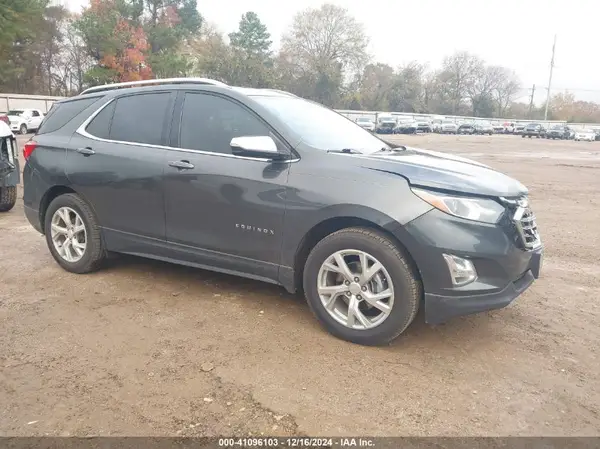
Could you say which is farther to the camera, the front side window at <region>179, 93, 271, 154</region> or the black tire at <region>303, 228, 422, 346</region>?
the front side window at <region>179, 93, 271, 154</region>

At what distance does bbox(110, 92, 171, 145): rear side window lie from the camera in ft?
14.1

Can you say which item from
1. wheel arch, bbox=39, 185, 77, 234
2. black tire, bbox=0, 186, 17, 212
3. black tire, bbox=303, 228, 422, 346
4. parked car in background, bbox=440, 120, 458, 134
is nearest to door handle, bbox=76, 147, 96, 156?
wheel arch, bbox=39, 185, 77, 234

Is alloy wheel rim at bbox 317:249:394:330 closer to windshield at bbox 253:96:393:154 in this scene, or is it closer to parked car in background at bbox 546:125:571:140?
windshield at bbox 253:96:393:154

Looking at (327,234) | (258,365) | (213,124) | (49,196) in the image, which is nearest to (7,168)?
(49,196)

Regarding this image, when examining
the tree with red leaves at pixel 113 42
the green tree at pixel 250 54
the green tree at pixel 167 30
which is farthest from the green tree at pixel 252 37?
the tree with red leaves at pixel 113 42

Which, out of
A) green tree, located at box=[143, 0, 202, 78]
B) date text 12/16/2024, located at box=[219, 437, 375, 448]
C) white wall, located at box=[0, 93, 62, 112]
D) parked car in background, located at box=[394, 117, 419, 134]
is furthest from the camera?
parked car in background, located at box=[394, 117, 419, 134]

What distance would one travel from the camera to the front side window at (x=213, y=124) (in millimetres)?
3885

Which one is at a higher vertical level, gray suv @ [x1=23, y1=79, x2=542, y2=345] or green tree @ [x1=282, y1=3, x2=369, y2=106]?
green tree @ [x1=282, y1=3, x2=369, y2=106]

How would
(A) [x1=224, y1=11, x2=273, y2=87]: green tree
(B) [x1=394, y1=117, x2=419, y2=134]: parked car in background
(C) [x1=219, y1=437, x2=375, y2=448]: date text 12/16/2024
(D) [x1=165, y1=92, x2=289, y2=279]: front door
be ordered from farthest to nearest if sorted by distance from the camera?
(A) [x1=224, y1=11, x2=273, y2=87]: green tree
(B) [x1=394, y1=117, x2=419, y2=134]: parked car in background
(D) [x1=165, y1=92, x2=289, y2=279]: front door
(C) [x1=219, y1=437, x2=375, y2=448]: date text 12/16/2024

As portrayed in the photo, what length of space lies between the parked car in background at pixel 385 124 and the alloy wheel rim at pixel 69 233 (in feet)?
158

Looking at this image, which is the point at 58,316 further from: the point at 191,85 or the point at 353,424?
the point at 353,424

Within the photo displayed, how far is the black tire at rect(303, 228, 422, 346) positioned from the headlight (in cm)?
38

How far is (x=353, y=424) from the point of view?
2.56 m

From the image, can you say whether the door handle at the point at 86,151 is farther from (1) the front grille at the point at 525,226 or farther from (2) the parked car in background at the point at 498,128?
(2) the parked car in background at the point at 498,128
